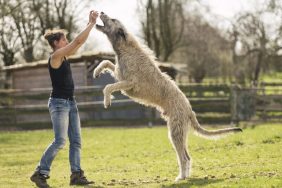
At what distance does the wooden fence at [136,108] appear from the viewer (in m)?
22.7

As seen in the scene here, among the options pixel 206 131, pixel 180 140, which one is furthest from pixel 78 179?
pixel 206 131

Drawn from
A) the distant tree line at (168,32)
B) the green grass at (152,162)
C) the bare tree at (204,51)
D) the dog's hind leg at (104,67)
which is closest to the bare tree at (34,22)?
the distant tree line at (168,32)

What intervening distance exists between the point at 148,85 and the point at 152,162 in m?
3.15

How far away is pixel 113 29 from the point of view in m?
9.05

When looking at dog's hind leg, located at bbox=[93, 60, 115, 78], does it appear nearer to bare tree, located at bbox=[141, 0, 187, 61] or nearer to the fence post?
the fence post

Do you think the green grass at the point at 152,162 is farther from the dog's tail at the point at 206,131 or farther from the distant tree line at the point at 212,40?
the distant tree line at the point at 212,40

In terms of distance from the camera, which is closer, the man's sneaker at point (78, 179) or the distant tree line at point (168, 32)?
the man's sneaker at point (78, 179)

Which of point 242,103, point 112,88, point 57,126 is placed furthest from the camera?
point 242,103

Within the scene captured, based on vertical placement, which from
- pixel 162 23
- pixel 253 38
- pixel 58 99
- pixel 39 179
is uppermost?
pixel 162 23

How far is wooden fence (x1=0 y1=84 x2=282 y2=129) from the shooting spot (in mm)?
22719

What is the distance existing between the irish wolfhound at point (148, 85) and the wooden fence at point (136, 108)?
13636 mm

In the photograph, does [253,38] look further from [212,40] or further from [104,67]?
[104,67]

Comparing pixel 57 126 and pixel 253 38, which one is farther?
pixel 253 38

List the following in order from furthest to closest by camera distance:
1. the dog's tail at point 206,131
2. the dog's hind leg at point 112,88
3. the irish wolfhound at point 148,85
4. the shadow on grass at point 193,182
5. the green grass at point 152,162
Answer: the dog's tail at point 206,131 → the irish wolfhound at point 148,85 → the dog's hind leg at point 112,88 → the green grass at point 152,162 → the shadow on grass at point 193,182
